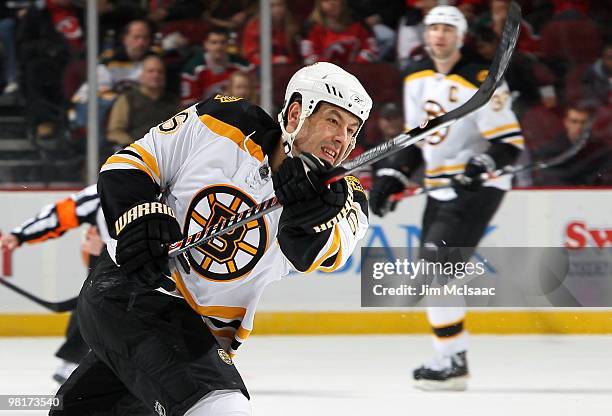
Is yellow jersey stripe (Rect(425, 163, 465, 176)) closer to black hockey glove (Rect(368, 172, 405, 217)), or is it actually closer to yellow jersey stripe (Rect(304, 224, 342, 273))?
black hockey glove (Rect(368, 172, 405, 217))

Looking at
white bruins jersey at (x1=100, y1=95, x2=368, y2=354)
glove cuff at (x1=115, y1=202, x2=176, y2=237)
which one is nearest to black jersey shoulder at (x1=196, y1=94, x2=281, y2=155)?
white bruins jersey at (x1=100, y1=95, x2=368, y2=354)

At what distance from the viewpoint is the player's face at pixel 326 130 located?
7.51ft

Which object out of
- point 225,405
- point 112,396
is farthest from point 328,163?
point 112,396

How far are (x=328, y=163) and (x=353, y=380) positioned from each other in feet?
7.51

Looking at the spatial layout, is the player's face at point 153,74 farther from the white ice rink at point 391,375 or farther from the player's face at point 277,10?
the white ice rink at point 391,375

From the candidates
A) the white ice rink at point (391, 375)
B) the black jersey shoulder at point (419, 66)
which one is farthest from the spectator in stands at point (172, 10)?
the white ice rink at point (391, 375)

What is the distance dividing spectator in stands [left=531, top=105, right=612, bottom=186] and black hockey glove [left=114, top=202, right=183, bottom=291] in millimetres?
3445

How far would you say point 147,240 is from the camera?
7.26ft

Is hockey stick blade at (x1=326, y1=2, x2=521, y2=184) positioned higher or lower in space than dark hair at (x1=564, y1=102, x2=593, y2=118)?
higher

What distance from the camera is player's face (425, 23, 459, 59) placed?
4.89 meters

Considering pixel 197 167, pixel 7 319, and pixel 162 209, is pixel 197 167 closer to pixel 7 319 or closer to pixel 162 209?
pixel 162 209

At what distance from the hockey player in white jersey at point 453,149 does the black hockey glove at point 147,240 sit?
2.68 m

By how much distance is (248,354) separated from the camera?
487cm

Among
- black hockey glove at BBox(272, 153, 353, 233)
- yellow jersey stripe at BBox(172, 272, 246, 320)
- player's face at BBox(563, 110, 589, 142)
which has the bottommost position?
player's face at BBox(563, 110, 589, 142)
